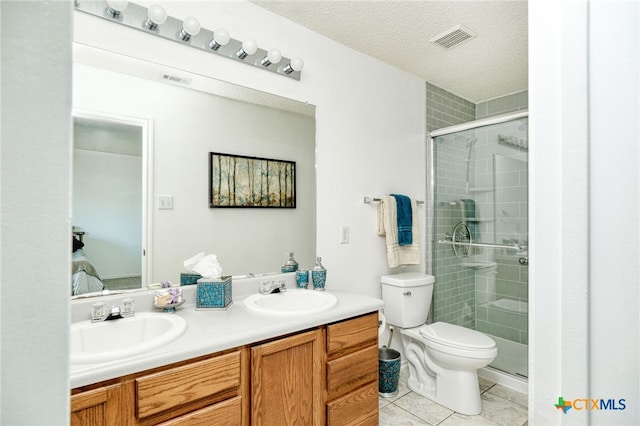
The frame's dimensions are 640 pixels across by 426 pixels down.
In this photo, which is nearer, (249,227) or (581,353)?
(581,353)

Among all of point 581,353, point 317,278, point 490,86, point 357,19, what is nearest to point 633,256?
point 581,353

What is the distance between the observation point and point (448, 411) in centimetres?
210

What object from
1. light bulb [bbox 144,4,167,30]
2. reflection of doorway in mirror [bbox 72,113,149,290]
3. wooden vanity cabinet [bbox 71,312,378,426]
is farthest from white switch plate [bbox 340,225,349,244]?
light bulb [bbox 144,4,167,30]

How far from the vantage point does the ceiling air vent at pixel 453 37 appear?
6.86 feet

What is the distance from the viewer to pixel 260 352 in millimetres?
1266

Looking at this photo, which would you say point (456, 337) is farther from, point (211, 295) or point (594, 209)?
point (594, 209)

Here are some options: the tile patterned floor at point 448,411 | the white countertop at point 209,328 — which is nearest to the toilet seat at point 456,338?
the tile patterned floor at point 448,411

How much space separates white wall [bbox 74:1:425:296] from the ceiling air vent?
45cm

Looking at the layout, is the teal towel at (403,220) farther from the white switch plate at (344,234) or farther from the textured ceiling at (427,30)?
the textured ceiling at (427,30)

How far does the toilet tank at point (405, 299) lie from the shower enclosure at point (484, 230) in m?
0.39

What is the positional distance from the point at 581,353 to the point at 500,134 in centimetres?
253

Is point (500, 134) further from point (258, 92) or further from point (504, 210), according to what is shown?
point (258, 92)

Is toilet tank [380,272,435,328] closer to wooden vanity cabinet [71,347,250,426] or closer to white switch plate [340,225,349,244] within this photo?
white switch plate [340,225,349,244]

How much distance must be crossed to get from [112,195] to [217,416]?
1020 millimetres
